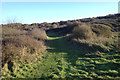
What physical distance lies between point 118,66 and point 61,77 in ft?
12.4

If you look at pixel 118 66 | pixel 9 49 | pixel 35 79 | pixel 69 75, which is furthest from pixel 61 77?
pixel 9 49

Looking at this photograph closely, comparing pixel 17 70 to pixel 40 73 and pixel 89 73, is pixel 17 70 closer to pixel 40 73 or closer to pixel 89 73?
pixel 40 73

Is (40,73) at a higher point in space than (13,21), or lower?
lower

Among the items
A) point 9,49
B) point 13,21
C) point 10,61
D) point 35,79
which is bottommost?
point 35,79

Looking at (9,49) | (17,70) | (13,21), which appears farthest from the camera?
(13,21)

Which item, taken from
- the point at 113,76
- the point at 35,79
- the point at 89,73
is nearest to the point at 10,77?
the point at 35,79

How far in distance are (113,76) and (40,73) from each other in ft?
13.1

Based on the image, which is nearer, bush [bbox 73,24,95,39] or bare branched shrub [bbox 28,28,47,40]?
bush [bbox 73,24,95,39]

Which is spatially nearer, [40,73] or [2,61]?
[40,73]

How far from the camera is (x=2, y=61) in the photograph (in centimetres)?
629

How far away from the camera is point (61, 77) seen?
523cm

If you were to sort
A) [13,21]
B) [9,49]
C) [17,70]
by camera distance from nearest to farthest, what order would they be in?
[17,70], [9,49], [13,21]

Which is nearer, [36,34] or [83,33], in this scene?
[83,33]

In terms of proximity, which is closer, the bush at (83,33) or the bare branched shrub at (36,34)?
the bush at (83,33)
